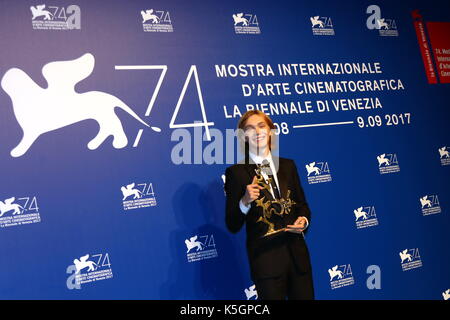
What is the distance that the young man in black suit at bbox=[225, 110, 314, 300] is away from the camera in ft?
11.0

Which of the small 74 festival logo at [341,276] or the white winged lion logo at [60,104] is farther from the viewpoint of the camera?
the small 74 festival logo at [341,276]

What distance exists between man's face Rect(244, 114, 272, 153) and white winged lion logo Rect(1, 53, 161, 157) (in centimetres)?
114

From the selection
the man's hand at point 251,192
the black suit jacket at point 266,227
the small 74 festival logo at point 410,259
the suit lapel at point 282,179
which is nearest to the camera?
the man's hand at point 251,192

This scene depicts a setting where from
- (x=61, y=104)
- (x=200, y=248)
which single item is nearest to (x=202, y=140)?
(x=200, y=248)

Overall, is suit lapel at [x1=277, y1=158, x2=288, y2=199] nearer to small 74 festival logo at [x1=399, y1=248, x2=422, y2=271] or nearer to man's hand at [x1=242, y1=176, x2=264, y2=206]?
man's hand at [x1=242, y1=176, x2=264, y2=206]

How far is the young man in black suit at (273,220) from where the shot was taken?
3355mm

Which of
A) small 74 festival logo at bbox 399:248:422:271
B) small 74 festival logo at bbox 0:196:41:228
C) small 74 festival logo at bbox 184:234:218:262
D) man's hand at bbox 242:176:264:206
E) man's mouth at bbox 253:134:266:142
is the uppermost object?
man's mouth at bbox 253:134:266:142

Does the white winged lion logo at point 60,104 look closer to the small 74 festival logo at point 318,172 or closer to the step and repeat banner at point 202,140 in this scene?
the step and repeat banner at point 202,140

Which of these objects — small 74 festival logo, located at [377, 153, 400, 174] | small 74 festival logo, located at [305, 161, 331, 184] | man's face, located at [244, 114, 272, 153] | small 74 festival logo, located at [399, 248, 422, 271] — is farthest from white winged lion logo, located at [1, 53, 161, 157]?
small 74 festival logo, located at [399, 248, 422, 271]

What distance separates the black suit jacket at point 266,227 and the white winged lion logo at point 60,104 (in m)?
1.22

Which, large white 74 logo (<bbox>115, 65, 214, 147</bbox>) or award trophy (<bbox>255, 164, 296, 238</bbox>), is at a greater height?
large white 74 logo (<bbox>115, 65, 214, 147</bbox>)

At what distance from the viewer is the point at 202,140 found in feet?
15.3

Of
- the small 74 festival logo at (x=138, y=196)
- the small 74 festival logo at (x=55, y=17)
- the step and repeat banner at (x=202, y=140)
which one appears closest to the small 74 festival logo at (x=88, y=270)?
the step and repeat banner at (x=202, y=140)

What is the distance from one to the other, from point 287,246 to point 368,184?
2144 mm
